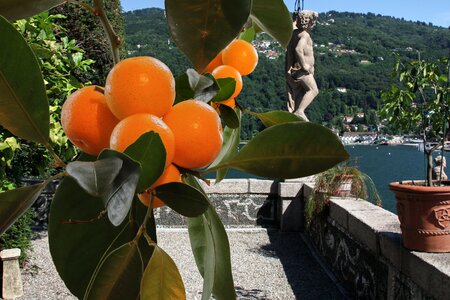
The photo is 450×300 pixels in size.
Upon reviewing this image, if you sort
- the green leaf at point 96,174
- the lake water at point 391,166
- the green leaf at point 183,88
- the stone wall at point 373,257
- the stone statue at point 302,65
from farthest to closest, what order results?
the lake water at point 391,166 → the stone statue at point 302,65 → the stone wall at point 373,257 → the green leaf at point 183,88 → the green leaf at point 96,174

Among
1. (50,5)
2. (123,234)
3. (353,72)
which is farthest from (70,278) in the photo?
(353,72)

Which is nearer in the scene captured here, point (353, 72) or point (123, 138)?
point (123, 138)

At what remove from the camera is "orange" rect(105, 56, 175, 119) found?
0.23 meters

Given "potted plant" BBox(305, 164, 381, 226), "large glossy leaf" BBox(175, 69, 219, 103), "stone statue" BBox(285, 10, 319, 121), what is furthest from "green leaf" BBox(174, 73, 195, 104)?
A: "stone statue" BBox(285, 10, 319, 121)

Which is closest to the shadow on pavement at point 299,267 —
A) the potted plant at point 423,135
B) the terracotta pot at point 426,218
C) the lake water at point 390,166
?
the lake water at point 390,166

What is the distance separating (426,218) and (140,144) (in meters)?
3.04

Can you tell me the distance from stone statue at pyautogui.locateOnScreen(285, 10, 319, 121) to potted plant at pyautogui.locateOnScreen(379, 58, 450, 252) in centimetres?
154

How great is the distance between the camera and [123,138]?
0.73 feet

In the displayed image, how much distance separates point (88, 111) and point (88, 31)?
703 centimetres

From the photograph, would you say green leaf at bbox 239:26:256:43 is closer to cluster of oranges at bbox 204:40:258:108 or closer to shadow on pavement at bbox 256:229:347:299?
cluster of oranges at bbox 204:40:258:108

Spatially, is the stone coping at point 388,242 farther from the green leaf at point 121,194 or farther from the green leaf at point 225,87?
the green leaf at point 121,194

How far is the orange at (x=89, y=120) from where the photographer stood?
0.24 m

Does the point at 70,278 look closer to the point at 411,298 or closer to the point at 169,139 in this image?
the point at 169,139

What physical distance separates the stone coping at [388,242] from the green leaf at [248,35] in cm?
226
